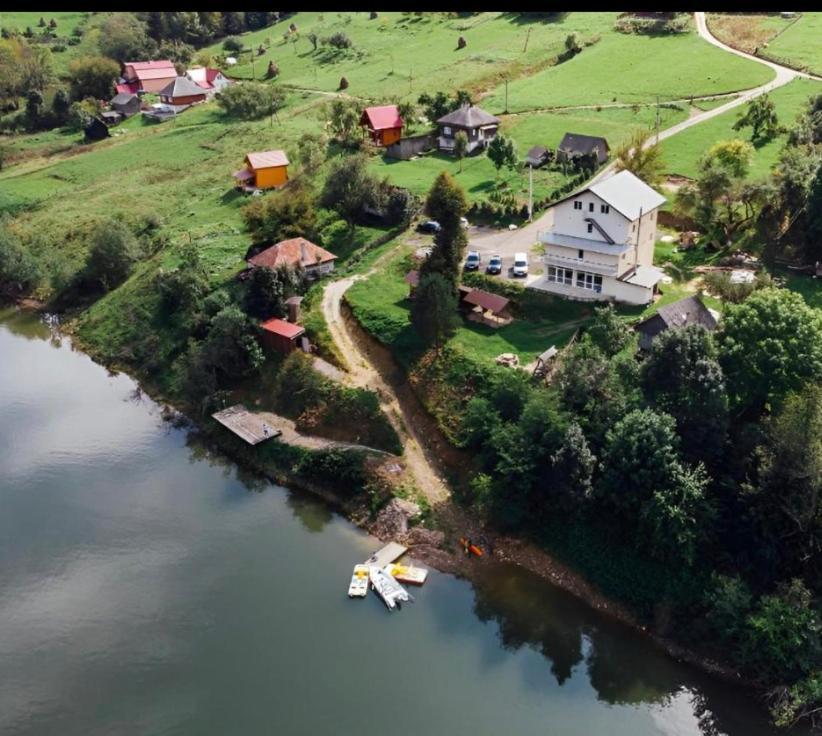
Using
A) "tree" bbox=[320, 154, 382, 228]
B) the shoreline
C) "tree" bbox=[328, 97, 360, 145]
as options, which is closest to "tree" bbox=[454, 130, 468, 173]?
"tree" bbox=[328, 97, 360, 145]

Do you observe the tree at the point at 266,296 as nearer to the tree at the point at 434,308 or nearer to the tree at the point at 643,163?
→ the tree at the point at 434,308

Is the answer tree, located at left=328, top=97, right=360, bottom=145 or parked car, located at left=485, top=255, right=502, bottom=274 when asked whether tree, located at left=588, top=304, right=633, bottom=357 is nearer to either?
parked car, located at left=485, top=255, right=502, bottom=274

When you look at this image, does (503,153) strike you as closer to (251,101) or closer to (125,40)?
(251,101)

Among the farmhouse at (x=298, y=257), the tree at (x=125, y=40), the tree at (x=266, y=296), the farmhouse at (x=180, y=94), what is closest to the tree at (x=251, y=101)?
the farmhouse at (x=180, y=94)

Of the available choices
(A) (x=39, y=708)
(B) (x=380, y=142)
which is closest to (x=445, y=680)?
(A) (x=39, y=708)
